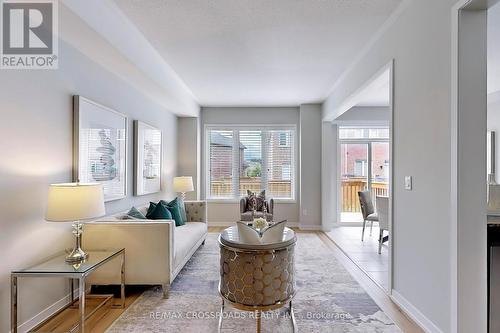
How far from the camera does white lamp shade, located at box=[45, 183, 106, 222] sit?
7.02ft

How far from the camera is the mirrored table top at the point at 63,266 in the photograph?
2029 mm

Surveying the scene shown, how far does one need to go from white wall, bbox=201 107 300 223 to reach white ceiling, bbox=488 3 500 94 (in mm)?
3403

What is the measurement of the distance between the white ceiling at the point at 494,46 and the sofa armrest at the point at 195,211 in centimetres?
428

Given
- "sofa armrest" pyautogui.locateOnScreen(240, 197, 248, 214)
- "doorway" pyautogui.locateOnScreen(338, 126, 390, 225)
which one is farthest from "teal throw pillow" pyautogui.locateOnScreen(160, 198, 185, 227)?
"doorway" pyautogui.locateOnScreen(338, 126, 390, 225)

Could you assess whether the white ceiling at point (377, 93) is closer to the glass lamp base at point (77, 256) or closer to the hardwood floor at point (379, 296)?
the hardwood floor at point (379, 296)

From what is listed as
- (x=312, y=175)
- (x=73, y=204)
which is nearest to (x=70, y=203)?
(x=73, y=204)

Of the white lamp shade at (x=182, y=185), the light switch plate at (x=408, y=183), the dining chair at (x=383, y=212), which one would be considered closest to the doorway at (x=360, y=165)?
the dining chair at (x=383, y=212)

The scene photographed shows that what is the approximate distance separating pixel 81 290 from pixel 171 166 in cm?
393

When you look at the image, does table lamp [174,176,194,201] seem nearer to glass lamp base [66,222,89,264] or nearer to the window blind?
the window blind

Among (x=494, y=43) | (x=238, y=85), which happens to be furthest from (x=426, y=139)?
(x=238, y=85)

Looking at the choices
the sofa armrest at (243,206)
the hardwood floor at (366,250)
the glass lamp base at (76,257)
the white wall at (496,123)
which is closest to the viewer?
the glass lamp base at (76,257)

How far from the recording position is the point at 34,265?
2240mm

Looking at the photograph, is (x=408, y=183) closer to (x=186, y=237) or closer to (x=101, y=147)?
(x=186, y=237)

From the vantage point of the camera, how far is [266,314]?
8.13 ft
